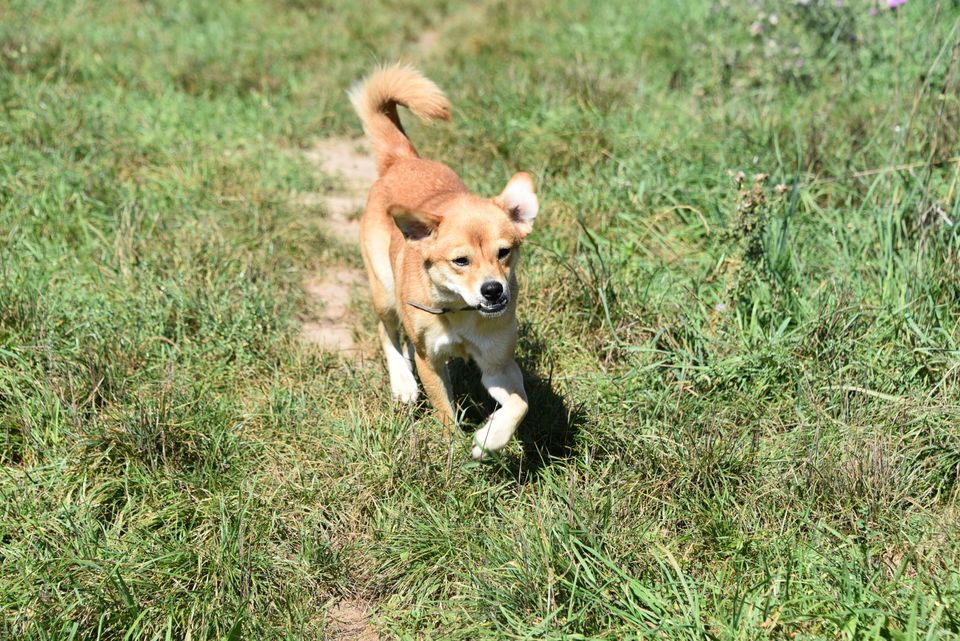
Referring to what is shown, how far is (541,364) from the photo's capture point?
14.1 ft

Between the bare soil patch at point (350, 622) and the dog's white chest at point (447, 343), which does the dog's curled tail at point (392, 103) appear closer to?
the dog's white chest at point (447, 343)

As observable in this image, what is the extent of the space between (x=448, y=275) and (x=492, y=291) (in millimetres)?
235

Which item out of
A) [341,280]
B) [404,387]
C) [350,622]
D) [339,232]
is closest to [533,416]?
[404,387]

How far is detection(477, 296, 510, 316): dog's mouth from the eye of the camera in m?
3.39

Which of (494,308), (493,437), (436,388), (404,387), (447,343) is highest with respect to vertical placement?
(494,308)

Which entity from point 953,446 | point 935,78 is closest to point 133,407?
point 953,446

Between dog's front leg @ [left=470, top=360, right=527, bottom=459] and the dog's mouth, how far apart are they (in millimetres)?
354

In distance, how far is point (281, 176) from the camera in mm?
5961

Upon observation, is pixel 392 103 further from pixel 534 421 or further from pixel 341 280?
pixel 534 421

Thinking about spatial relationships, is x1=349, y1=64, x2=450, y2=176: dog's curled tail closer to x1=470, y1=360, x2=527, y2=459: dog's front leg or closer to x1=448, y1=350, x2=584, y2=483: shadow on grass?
x1=448, y1=350, x2=584, y2=483: shadow on grass

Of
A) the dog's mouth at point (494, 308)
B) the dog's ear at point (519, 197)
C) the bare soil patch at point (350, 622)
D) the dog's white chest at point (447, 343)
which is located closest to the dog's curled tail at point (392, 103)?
the dog's ear at point (519, 197)

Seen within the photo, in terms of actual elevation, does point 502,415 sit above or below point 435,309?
below

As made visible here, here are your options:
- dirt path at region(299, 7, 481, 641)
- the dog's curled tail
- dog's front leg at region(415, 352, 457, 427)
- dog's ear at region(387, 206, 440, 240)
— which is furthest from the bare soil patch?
the dog's curled tail

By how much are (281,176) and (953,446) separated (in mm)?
4257
